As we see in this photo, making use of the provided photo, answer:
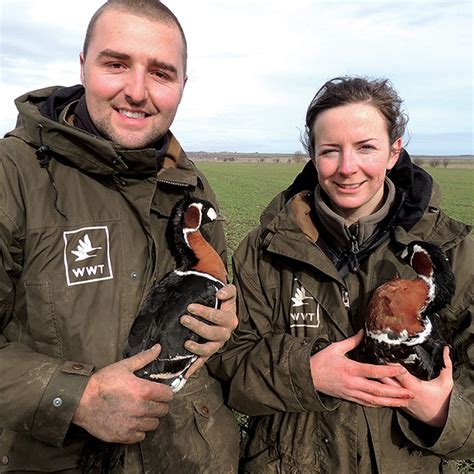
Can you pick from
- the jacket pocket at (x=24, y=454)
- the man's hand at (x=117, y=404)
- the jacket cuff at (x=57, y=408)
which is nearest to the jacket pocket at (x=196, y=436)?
the man's hand at (x=117, y=404)

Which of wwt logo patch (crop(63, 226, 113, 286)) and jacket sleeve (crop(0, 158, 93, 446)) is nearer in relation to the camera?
jacket sleeve (crop(0, 158, 93, 446))

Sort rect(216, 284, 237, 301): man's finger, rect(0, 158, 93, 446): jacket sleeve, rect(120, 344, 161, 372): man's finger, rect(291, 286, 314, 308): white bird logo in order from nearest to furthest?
1. rect(0, 158, 93, 446): jacket sleeve
2. rect(120, 344, 161, 372): man's finger
3. rect(216, 284, 237, 301): man's finger
4. rect(291, 286, 314, 308): white bird logo

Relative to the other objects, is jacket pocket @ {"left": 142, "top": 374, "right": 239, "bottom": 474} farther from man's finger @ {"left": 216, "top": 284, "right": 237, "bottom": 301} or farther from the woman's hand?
the woman's hand

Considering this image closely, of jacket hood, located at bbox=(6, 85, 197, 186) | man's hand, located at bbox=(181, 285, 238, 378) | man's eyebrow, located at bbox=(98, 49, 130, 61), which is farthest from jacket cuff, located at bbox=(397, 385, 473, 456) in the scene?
man's eyebrow, located at bbox=(98, 49, 130, 61)

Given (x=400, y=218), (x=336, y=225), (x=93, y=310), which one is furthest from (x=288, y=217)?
(x=93, y=310)

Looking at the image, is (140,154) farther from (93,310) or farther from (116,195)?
(93,310)

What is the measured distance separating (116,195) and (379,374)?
96.5 inches

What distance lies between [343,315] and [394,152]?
1.59m

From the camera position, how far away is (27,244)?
3.32 meters

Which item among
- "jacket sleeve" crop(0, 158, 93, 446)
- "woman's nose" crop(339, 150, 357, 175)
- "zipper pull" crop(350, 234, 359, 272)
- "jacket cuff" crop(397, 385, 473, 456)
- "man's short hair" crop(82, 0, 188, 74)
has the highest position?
"man's short hair" crop(82, 0, 188, 74)

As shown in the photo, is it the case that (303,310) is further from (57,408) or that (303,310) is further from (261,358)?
(57,408)

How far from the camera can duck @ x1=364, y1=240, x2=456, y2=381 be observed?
368 centimetres

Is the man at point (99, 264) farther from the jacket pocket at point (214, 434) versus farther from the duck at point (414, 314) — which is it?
the duck at point (414, 314)

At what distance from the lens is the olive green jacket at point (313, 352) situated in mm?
3781
